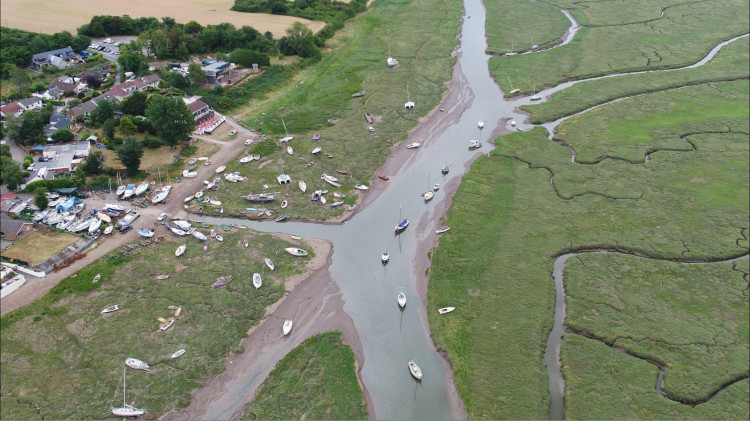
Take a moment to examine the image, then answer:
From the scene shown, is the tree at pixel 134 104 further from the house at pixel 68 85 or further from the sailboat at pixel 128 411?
the sailboat at pixel 128 411

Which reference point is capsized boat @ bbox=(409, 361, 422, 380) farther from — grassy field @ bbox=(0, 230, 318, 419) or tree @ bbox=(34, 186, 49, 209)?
tree @ bbox=(34, 186, 49, 209)

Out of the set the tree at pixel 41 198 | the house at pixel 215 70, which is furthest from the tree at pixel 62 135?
the house at pixel 215 70

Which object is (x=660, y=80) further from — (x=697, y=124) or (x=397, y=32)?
(x=397, y=32)

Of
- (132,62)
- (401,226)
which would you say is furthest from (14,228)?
(132,62)

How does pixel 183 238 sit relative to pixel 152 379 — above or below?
above

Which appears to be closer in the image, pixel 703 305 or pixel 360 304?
pixel 703 305

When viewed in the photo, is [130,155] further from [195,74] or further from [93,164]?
[195,74]

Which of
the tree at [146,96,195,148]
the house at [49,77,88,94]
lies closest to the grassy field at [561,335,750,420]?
the tree at [146,96,195,148]

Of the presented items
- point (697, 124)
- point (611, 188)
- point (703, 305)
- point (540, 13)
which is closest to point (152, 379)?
point (703, 305)
